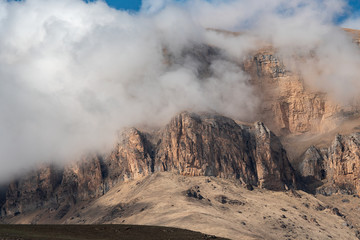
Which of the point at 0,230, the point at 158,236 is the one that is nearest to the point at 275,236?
the point at 158,236

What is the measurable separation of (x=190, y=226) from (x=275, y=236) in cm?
3139

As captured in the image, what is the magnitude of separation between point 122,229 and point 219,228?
63.4 meters

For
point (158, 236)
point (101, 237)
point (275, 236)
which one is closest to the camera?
point (101, 237)

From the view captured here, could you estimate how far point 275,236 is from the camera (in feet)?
653

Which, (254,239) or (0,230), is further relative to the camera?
(254,239)

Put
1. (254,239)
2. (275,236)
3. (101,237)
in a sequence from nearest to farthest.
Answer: (101,237) → (254,239) → (275,236)

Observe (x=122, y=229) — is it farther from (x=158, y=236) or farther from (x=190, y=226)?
(x=190, y=226)

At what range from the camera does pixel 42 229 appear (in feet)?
395

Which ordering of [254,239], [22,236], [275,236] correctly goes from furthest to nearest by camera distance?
[275,236] < [254,239] < [22,236]

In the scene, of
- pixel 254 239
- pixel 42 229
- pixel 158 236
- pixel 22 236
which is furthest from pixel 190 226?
pixel 22 236

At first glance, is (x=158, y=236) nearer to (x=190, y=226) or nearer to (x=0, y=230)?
(x=0, y=230)

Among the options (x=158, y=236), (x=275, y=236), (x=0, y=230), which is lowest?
(x=275, y=236)

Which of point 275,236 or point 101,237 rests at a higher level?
point 101,237

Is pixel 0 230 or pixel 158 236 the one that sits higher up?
pixel 0 230
